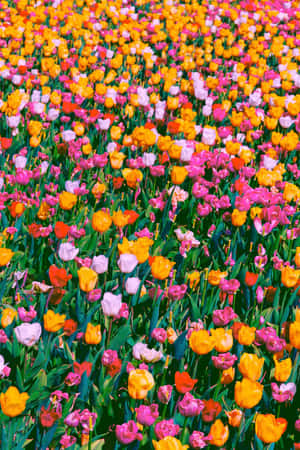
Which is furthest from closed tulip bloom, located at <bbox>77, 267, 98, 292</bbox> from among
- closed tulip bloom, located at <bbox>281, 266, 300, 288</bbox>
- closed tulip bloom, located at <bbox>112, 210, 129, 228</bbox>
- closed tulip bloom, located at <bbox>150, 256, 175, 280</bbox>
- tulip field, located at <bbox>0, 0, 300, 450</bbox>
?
closed tulip bloom, located at <bbox>281, 266, 300, 288</bbox>

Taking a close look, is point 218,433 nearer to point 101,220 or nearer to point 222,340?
point 222,340

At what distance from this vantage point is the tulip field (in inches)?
77.7

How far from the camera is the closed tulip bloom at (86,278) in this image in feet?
7.53

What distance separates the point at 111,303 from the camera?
2.25 metres

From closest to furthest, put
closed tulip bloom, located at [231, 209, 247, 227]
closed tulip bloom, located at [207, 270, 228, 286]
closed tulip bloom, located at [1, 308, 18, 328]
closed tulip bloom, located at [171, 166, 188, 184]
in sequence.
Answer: closed tulip bloom, located at [1, 308, 18, 328] < closed tulip bloom, located at [207, 270, 228, 286] < closed tulip bloom, located at [231, 209, 247, 227] < closed tulip bloom, located at [171, 166, 188, 184]

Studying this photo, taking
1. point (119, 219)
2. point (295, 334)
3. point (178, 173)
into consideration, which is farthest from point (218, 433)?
point (178, 173)

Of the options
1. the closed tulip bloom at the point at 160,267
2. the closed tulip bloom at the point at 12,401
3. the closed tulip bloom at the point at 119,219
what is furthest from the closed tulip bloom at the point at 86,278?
the closed tulip bloom at the point at 12,401

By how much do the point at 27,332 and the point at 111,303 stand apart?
359mm

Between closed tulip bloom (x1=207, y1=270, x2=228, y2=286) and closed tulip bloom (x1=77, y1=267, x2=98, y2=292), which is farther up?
closed tulip bloom (x1=77, y1=267, x2=98, y2=292)

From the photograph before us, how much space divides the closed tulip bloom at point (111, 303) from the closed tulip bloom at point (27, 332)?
0.93 ft

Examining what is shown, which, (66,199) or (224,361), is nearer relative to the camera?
(224,361)

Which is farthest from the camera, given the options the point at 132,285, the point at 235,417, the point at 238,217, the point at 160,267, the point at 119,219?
the point at 238,217

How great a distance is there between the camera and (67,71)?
19.1 feet

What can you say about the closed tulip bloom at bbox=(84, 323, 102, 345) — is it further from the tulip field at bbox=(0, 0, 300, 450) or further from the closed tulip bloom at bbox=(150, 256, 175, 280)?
the closed tulip bloom at bbox=(150, 256, 175, 280)
